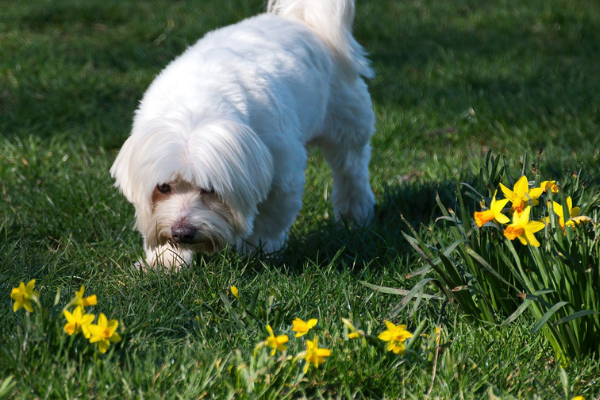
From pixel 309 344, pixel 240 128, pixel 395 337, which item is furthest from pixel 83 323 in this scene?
pixel 240 128

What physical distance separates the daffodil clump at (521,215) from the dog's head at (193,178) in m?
1.06

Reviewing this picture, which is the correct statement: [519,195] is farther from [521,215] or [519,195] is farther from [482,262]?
[482,262]

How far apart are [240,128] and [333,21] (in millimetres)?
1302

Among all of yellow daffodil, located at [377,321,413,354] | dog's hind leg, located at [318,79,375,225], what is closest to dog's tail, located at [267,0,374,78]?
dog's hind leg, located at [318,79,375,225]

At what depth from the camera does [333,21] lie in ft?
13.3

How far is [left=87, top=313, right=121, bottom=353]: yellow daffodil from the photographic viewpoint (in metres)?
2.08

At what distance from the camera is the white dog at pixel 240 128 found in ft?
9.93

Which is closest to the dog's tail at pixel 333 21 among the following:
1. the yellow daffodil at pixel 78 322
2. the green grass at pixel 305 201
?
the green grass at pixel 305 201

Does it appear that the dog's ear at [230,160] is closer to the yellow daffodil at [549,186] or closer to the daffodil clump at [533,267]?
the daffodil clump at [533,267]

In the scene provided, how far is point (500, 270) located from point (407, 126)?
282 cm

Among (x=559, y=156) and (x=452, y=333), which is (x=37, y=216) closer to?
(x=452, y=333)

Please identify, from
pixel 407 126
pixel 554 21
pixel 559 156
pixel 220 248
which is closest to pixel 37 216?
pixel 220 248

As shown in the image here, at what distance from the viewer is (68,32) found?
7.32 m

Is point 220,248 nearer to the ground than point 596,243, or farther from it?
nearer to the ground
